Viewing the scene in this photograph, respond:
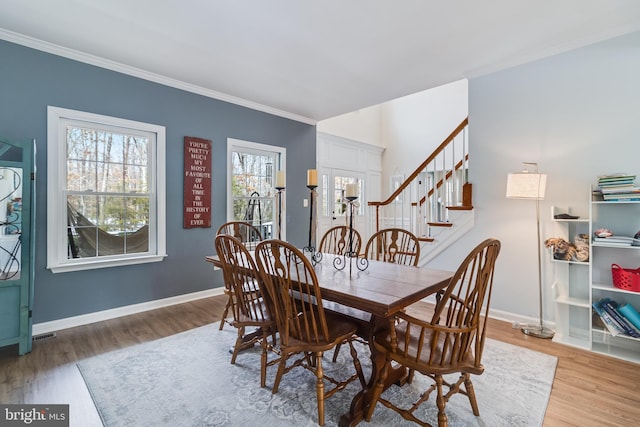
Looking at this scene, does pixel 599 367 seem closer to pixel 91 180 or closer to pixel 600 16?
pixel 600 16

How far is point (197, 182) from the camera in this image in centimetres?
375

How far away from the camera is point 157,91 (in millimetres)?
3453

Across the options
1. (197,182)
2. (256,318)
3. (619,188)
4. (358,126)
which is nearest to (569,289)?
(619,188)

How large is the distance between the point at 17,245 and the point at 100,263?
2.43ft

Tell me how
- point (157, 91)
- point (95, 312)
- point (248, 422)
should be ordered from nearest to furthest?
1. point (248, 422)
2. point (95, 312)
3. point (157, 91)

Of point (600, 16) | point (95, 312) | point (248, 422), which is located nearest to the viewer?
point (248, 422)

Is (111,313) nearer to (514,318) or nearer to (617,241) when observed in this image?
(514,318)

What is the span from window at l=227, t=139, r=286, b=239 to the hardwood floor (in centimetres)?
164

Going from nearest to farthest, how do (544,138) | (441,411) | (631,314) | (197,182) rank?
(441,411), (631,314), (544,138), (197,182)

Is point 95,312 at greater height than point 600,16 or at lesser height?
lesser

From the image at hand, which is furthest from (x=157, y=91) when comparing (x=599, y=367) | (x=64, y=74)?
(x=599, y=367)

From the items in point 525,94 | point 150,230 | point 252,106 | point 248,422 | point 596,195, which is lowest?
point 248,422

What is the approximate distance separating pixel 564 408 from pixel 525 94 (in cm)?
267

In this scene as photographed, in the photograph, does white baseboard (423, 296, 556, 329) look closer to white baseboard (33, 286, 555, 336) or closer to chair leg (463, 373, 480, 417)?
white baseboard (33, 286, 555, 336)
